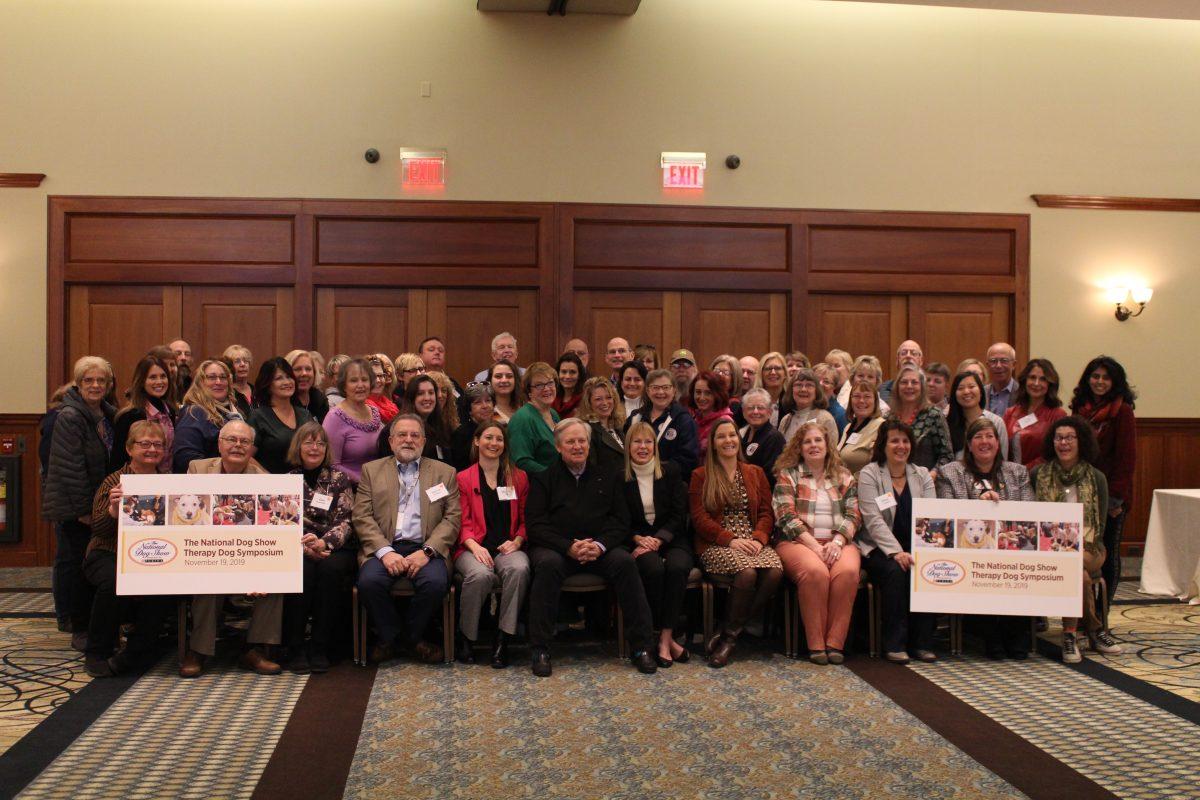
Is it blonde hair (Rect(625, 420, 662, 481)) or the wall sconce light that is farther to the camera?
the wall sconce light

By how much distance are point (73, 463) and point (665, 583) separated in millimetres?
2908

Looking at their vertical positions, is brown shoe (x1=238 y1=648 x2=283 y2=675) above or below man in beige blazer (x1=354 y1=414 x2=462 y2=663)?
below

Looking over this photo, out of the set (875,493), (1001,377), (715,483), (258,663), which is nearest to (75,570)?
(258,663)

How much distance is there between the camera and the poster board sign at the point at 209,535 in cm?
455

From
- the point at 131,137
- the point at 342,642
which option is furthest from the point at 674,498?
the point at 131,137

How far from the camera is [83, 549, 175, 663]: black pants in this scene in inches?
181

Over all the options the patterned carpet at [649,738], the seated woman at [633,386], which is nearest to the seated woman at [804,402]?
the seated woman at [633,386]

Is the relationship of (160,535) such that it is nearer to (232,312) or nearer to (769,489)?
(769,489)

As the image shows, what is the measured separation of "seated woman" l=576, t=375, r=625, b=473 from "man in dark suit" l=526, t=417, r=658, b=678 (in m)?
0.20

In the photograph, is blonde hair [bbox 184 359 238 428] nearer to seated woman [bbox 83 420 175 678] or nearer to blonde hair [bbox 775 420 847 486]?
seated woman [bbox 83 420 175 678]

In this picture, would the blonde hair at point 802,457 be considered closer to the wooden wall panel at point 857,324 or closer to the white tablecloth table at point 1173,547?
the white tablecloth table at point 1173,547

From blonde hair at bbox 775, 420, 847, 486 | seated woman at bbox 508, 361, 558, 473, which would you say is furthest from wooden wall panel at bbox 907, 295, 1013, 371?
seated woman at bbox 508, 361, 558, 473

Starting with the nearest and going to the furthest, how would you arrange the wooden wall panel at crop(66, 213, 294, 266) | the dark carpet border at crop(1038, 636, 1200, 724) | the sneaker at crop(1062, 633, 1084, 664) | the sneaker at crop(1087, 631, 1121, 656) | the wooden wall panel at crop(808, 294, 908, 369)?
the dark carpet border at crop(1038, 636, 1200, 724) → the sneaker at crop(1062, 633, 1084, 664) → the sneaker at crop(1087, 631, 1121, 656) → the wooden wall panel at crop(66, 213, 294, 266) → the wooden wall panel at crop(808, 294, 908, 369)

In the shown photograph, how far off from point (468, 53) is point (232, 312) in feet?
8.59
